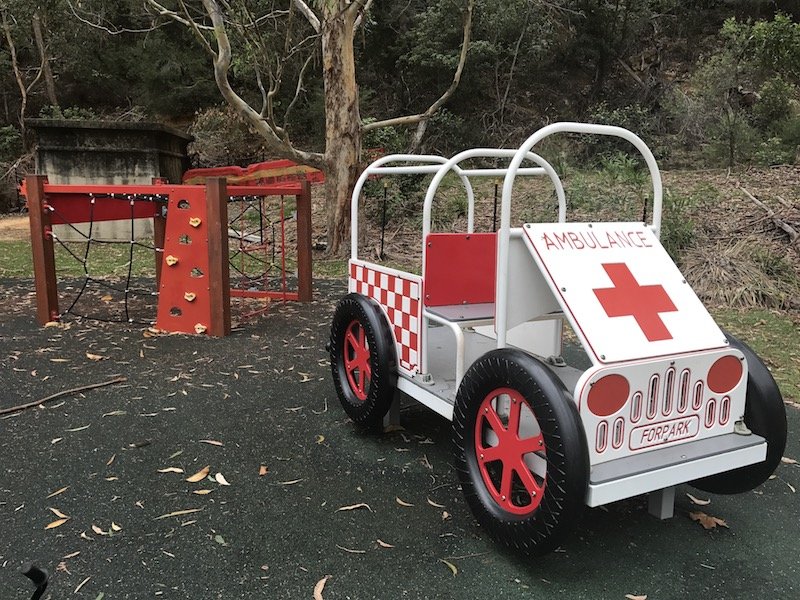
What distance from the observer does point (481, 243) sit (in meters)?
3.11

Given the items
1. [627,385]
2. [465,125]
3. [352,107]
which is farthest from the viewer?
[465,125]

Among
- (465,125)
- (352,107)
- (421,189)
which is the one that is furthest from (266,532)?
(465,125)

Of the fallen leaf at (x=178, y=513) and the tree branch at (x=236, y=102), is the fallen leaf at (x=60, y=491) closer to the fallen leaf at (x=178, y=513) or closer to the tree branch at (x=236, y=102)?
the fallen leaf at (x=178, y=513)

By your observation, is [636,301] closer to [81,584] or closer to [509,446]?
[509,446]

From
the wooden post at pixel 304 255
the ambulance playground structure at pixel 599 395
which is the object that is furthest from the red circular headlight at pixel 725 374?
the wooden post at pixel 304 255

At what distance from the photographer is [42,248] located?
514 cm

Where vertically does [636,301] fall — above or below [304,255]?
above

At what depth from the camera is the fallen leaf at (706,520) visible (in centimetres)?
233

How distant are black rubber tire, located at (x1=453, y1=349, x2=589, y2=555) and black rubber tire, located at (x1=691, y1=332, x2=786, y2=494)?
762 mm

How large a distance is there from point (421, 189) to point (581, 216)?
104 inches

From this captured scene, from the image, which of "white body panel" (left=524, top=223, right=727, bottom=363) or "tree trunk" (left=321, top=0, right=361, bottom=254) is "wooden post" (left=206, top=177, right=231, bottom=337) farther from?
"tree trunk" (left=321, top=0, right=361, bottom=254)

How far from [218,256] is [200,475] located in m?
2.46

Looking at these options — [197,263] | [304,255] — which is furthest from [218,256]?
[304,255]

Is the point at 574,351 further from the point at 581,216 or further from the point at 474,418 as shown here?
the point at 581,216
